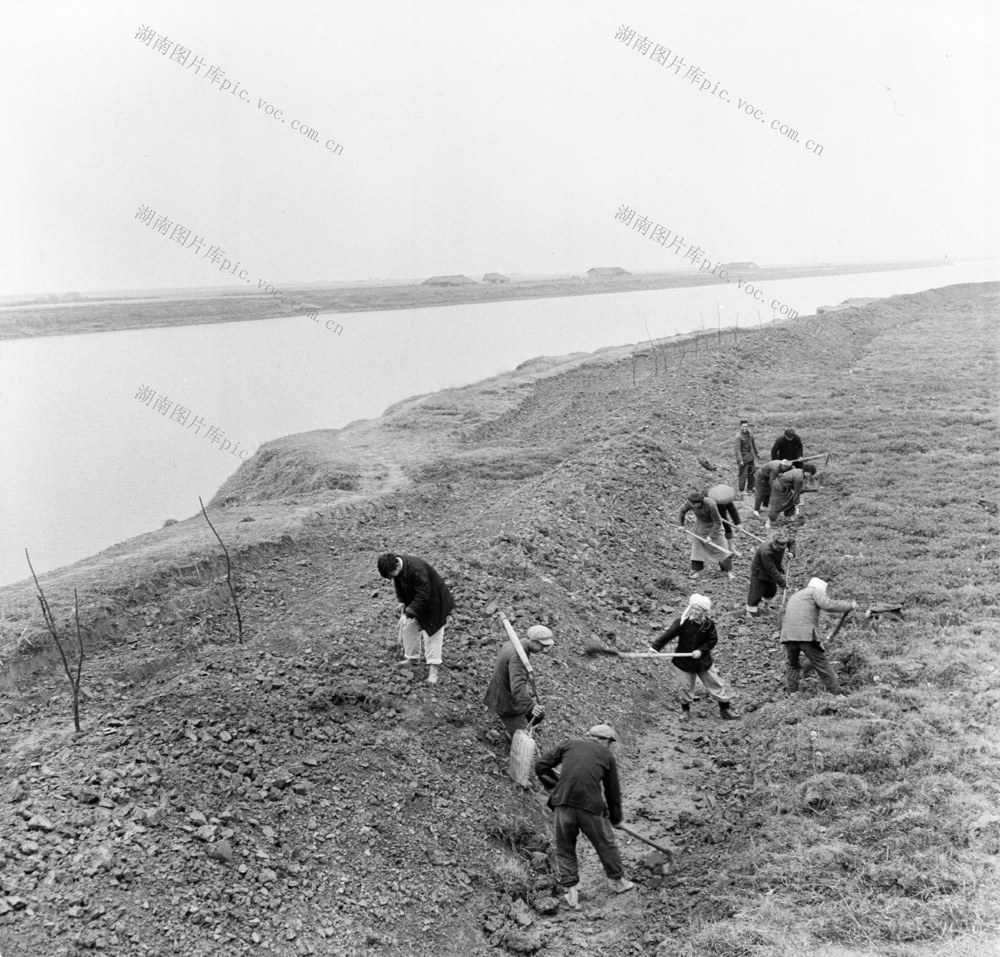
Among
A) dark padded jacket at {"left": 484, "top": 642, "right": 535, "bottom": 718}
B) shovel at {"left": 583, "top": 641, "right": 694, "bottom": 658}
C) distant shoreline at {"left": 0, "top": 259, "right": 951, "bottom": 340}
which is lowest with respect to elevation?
shovel at {"left": 583, "top": 641, "right": 694, "bottom": 658}

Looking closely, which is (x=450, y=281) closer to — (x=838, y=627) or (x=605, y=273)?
(x=605, y=273)

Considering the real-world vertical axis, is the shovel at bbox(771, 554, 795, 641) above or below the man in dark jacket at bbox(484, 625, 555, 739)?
below

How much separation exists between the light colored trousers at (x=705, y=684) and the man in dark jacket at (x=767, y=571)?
2131 millimetres

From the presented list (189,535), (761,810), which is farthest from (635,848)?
(189,535)

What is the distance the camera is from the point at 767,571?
11773mm

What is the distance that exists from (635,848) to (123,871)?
14.8 ft

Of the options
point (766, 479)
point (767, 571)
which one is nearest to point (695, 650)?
point (767, 571)

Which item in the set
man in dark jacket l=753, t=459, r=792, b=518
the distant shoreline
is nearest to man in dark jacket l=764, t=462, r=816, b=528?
man in dark jacket l=753, t=459, r=792, b=518

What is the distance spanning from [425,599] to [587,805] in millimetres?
2816

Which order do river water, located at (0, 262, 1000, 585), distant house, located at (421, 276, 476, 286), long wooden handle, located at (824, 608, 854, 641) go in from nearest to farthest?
long wooden handle, located at (824, 608, 854, 641) → river water, located at (0, 262, 1000, 585) → distant house, located at (421, 276, 476, 286)

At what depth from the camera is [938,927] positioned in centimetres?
600

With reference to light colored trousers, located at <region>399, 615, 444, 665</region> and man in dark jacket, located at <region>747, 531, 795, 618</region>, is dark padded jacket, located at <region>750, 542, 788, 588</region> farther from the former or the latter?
light colored trousers, located at <region>399, 615, 444, 665</region>

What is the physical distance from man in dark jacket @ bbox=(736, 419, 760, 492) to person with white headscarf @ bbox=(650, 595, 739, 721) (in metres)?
7.57

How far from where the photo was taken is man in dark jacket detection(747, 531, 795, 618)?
11.6 m
